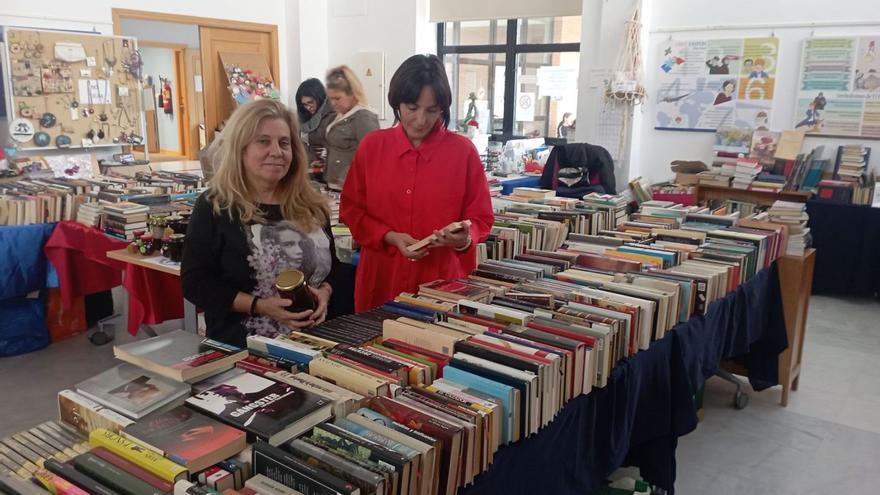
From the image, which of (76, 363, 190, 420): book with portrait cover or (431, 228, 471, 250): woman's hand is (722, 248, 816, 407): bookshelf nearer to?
(431, 228, 471, 250): woman's hand

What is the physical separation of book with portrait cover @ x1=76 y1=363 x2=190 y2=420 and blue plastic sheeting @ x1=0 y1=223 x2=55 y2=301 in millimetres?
2845

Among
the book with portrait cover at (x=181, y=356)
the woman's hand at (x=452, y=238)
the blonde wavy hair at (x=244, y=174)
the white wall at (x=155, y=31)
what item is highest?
the white wall at (x=155, y=31)

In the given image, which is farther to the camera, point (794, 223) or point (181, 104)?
point (181, 104)

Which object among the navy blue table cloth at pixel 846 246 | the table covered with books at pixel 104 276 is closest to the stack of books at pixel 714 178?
the navy blue table cloth at pixel 846 246

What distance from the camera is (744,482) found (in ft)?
8.76

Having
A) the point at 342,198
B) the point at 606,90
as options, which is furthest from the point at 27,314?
the point at 606,90

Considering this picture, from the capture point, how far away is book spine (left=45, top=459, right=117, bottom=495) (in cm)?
107

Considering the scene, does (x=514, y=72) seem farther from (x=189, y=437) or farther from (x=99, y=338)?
(x=189, y=437)

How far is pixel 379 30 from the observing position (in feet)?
25.5

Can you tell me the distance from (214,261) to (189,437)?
823 mm

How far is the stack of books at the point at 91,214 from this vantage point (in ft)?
12.3

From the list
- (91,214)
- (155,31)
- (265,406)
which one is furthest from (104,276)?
(155,31)

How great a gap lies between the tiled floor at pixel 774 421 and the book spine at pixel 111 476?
84.5 inches

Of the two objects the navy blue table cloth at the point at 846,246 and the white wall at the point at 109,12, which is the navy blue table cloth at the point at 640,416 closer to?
the navy blue table cloth at the point at 846,246
